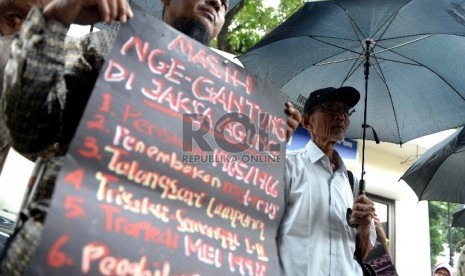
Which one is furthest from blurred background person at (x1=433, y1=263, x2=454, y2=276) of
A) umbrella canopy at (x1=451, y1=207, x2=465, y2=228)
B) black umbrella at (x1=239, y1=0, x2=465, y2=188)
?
black umbrella at (x1=239, y1=0, x2=465, y2=188)

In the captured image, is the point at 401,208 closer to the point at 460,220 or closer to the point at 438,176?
the point at 460,220

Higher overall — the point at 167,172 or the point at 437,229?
the point at 437,229

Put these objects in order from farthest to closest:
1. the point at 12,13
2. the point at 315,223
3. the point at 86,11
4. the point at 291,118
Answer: the point at 315,223
the point at 291,118
the point at 12,13
the point at 86,11

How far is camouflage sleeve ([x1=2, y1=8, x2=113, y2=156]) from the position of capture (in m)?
1.18

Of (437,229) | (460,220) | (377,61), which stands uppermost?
(437,229)

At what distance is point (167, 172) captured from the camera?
1.28m

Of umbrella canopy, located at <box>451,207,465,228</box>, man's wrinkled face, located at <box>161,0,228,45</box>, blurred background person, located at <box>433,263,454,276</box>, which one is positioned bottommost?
blurred background person, located at <box>433,263,454,276</box>

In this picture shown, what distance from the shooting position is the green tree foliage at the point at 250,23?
6114 mm

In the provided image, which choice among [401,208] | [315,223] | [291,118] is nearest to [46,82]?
[291,118]

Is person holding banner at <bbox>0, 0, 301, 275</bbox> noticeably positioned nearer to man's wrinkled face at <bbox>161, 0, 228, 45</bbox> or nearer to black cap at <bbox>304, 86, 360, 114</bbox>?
man's wrinkled face at <bbox>161, 0, 228, 45</bbox>

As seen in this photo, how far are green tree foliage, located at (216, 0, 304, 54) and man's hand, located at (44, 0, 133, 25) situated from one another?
15.9 ft

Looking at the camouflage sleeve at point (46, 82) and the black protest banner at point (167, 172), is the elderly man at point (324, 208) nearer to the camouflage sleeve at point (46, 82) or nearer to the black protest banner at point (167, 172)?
the black protest banner at point (167, 172)

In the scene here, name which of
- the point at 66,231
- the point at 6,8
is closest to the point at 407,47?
the point at 6,8

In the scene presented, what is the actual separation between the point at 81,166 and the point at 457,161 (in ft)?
13.9
